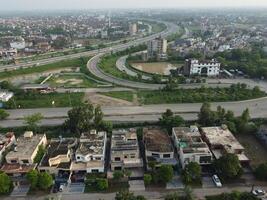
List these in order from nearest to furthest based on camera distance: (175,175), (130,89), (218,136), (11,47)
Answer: (175,175), (218,136), (130,89), (11,47)

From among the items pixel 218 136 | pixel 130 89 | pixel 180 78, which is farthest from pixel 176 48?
pixel 218 136

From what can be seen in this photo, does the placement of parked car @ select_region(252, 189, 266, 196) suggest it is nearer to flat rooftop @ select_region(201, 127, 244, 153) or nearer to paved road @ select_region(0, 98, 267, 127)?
flat rooftop @ select_region(201, 127, 244, 153)

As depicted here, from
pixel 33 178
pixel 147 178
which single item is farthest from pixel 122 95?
pixel 33 178

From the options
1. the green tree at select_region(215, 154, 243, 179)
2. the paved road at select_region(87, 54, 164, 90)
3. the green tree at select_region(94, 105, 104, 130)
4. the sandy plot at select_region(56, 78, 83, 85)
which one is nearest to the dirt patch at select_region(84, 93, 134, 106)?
the paved road at select_region(87, 54, 164, 90)

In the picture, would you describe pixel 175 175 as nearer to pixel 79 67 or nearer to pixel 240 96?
pixel 240 96

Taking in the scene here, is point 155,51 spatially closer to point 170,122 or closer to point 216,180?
point 170,122

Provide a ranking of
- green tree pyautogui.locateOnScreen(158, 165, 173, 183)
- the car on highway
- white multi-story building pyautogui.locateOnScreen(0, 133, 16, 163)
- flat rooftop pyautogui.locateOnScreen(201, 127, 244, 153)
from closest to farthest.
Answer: the car on highway
green tree pyautogui.locateOnScreen(158, 165, 173, 183)
flat rooftop pyautogui.locateOnScreen(201, 127, 244, 153)
white multi-story building pyautogui.locateOnScreen(0, 133, 16, 163)
